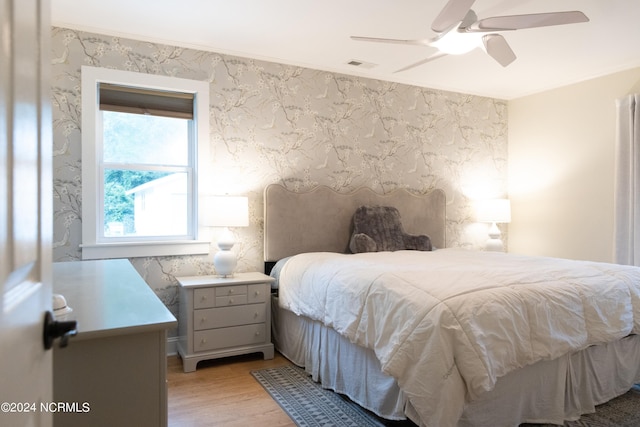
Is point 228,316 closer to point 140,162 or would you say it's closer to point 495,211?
point 140,162

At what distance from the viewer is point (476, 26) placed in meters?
2.39

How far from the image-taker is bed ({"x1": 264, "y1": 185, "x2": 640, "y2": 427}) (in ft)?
6.20

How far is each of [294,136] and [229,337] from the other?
6.11ft

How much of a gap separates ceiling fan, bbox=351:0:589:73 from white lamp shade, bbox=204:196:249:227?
1.56 meters

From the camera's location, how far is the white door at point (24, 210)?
23.1 inches

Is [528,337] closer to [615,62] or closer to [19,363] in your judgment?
[19,363]

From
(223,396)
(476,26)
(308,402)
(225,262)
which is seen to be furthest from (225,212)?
(476,26)

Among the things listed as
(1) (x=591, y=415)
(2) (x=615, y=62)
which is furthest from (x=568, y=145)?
(1) (x=591, y=415)

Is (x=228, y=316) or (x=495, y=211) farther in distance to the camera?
(x=495, y=211)

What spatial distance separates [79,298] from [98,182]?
6.71 ft

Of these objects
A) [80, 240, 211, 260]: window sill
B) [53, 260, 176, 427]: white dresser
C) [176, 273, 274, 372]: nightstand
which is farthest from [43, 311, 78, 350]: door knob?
[80, 240, 211, 260]: window sill

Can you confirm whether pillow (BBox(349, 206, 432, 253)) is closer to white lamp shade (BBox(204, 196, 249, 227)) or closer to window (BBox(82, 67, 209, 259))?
white lamp shade (BBox(204, 196, 249, 227))

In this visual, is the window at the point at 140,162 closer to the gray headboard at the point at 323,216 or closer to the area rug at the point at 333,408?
the gray headboard at the point at 323,216

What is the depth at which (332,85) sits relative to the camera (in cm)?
418
